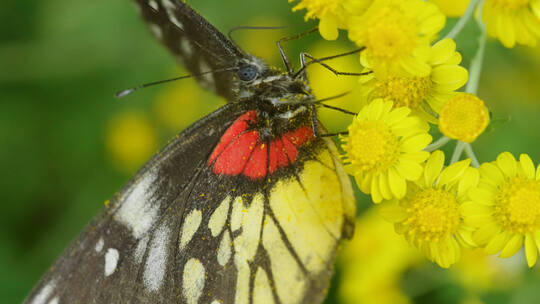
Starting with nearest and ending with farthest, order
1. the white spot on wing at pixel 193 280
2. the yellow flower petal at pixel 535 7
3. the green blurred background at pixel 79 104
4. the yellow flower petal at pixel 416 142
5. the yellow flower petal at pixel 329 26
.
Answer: the yellow flower petal at pixel 535 7, the yellow flower petal at pixel 416 142, the yellow flower petal at pixel 329 26, the white spot on wing at pixel 193 280, the green blurred background at pixel 79 104

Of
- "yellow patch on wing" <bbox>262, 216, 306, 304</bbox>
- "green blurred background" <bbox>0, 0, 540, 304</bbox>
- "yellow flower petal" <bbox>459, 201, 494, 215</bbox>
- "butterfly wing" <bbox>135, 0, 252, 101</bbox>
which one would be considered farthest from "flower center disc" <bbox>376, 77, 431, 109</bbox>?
"green blurred background" <bbox>0, 0, 540, 304</bbox>

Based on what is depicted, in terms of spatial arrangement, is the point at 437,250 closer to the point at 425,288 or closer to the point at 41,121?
the point at 425,288

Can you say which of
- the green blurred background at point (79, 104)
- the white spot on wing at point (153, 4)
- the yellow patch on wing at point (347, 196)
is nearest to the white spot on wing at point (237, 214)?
the yellow patch on wing at point (347, 196)

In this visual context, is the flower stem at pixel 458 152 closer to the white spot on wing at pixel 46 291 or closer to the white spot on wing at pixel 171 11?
the white spot on wing at pixel 171 11

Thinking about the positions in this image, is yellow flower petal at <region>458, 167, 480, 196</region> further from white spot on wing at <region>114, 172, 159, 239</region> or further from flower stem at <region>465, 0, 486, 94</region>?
white spot on wing at <region>114, 172, 159, 239</region>

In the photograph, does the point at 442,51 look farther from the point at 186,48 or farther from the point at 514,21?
the point at 186,48

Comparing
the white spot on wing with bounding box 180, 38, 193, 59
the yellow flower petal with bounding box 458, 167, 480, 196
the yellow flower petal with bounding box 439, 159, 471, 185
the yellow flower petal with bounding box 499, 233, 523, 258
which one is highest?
the white spot on wing with bounding box 180, 38, 193, 59

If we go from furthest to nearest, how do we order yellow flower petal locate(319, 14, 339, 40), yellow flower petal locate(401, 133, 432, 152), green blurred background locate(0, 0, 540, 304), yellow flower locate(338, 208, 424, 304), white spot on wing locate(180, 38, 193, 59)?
green blurred background locate(0, 0, 540, 304)
yellow flower locate(338, 208, 424, 304)
white spot on wing locate(180, 38, 193, 59)
yellow flower petal locate(319, 14, 339, 40)
yellow flower petal locate(401, 133, 432, 152)
